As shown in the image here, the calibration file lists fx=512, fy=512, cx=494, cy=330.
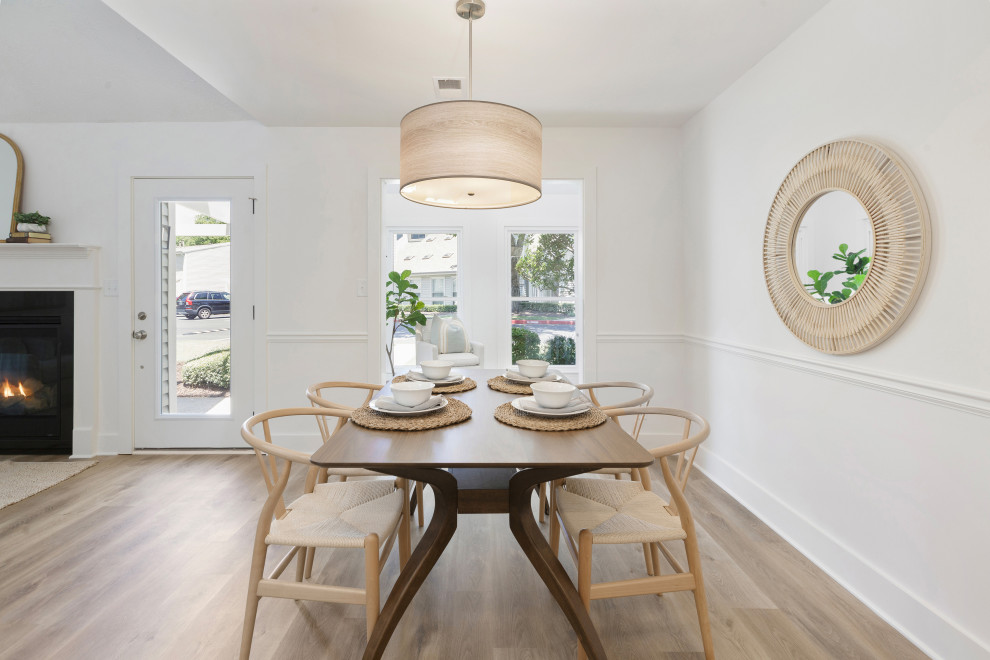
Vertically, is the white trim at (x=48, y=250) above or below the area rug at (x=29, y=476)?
above

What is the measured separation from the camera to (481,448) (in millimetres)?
1423

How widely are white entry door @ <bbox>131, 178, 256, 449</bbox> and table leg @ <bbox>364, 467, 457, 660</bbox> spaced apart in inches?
107

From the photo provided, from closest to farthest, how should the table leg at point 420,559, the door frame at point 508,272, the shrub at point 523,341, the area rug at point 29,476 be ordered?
the table leg at point 420,559
the area rug at point 29,476
the door frame at point 508,272
the shrub at point 523,341

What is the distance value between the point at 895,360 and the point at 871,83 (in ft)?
3.48

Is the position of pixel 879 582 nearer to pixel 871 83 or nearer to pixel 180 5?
pixel 871 83

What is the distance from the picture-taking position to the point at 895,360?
1869 mm

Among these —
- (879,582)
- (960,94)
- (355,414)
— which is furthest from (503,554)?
(960,94)

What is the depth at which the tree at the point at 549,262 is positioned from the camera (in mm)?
6125

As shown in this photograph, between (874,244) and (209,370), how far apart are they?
4.08 m

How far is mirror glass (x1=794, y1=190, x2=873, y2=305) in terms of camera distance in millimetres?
2010

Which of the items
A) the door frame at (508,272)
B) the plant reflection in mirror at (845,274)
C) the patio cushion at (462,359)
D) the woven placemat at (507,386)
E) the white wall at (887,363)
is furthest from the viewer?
the door frame at (508,272)

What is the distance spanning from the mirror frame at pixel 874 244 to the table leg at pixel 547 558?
1364mm

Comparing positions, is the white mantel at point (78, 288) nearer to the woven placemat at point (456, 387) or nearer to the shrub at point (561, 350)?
the woven placemat at point (456, 387)

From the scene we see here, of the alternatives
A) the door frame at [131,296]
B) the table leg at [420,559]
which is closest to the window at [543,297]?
the door frame at [131,296]
